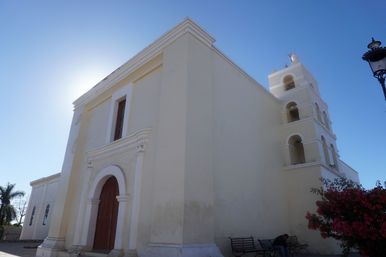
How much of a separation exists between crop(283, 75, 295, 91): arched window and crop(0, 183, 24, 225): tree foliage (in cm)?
3596

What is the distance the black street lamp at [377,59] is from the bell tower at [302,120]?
19.0 ft

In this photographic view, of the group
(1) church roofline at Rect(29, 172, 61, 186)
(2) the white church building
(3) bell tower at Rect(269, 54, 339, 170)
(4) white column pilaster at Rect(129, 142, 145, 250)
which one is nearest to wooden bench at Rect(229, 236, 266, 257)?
(2) the white church building

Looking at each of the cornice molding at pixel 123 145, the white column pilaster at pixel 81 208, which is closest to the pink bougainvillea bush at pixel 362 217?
the cornice molding at pixel 123 145

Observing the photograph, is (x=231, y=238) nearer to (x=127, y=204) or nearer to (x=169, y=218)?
(x=169, y=218)

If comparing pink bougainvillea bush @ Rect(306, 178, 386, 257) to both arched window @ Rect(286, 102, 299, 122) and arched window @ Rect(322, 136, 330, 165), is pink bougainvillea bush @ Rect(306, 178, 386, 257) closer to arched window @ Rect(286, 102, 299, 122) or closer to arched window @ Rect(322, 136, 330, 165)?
arched window @ Rect(322, 136, 330, 165)

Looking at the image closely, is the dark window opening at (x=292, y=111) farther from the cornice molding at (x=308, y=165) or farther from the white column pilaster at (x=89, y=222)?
the white column pilaster at (x=89, y=222)

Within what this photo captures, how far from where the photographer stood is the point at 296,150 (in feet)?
41.1

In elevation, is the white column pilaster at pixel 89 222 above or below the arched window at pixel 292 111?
below

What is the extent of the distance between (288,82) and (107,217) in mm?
10999

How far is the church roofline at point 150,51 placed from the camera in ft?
25.4

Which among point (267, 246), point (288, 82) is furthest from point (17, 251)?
point (288, 82)

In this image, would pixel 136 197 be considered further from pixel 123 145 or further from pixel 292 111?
pixel 292 111

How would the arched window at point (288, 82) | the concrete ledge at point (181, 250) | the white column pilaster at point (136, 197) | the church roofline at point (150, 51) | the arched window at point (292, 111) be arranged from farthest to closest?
the arched window at point (288, 82) → the arched window at point (292, 111) → the church roofline at point (150, 51) → the white column pilaster at point (136, 197) → the concrete ledge at point (181, 250)

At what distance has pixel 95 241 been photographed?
28.2 ft
